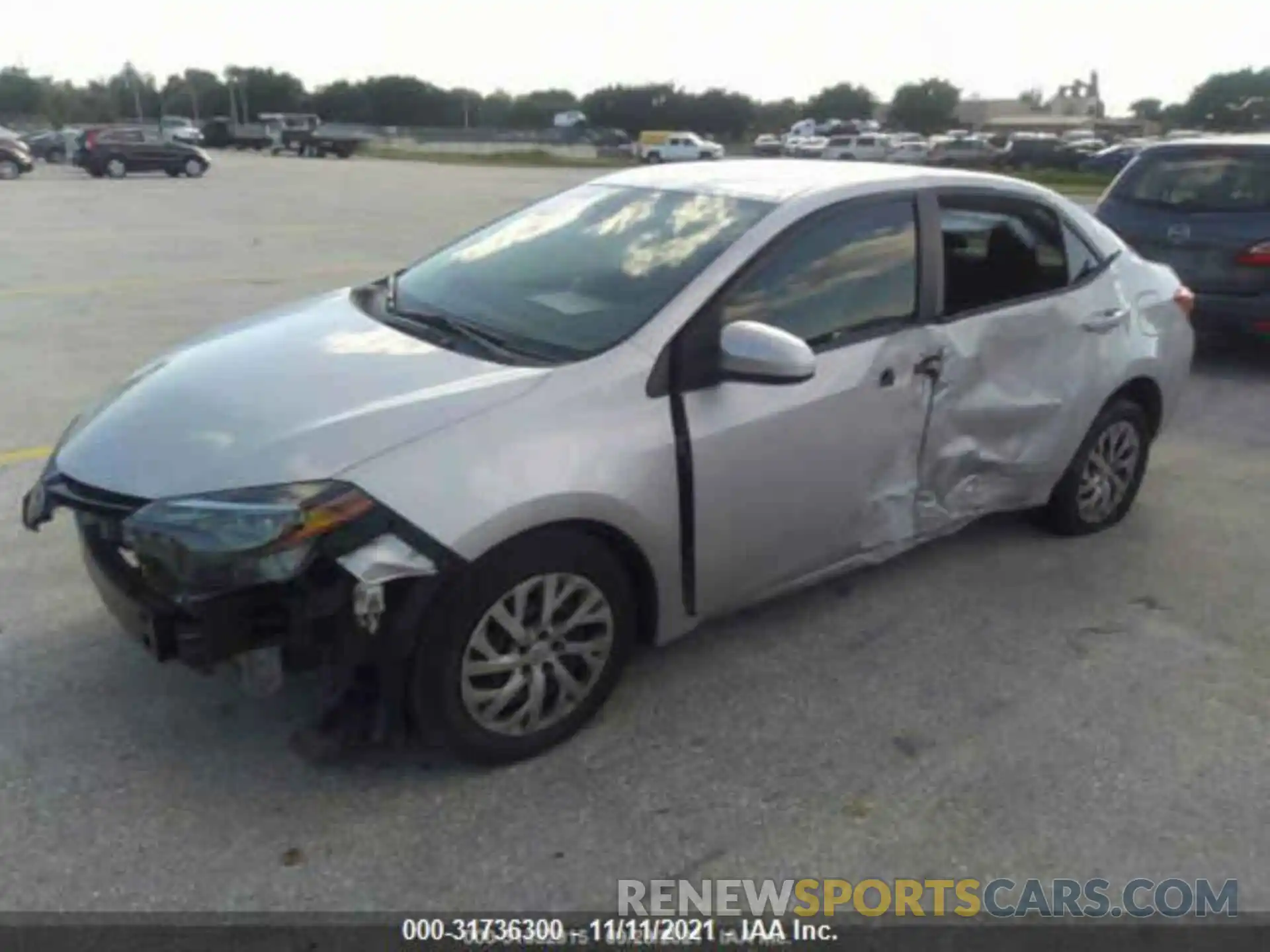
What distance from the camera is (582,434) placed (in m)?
2.64

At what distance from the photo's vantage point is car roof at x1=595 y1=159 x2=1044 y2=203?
11.1ft

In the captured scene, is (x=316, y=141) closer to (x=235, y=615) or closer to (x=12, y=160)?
(x=12, y=160)

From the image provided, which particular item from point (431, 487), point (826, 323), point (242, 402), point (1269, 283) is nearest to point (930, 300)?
point (826, 323)

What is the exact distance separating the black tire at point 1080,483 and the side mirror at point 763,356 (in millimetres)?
1867

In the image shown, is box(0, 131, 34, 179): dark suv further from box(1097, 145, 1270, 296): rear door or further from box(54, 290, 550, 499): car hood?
box(54, 290, 550, 499): car hood

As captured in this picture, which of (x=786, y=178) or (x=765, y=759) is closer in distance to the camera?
(x=765, y=759)

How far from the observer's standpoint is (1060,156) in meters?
44.6

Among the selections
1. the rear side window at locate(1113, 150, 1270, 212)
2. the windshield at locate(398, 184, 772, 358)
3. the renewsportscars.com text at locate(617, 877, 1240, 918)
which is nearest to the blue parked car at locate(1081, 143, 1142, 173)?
the rear side window at locate(1113, 150, 1270, 212)

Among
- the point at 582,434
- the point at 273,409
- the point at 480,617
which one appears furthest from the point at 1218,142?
the point at 273,409

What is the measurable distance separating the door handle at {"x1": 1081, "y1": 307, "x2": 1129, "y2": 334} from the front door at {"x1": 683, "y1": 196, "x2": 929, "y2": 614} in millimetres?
1003

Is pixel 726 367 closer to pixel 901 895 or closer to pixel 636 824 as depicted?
pixel 636 824

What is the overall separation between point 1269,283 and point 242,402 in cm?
670

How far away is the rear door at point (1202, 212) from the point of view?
22.1ft

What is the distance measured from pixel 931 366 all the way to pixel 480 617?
5.90 ft
